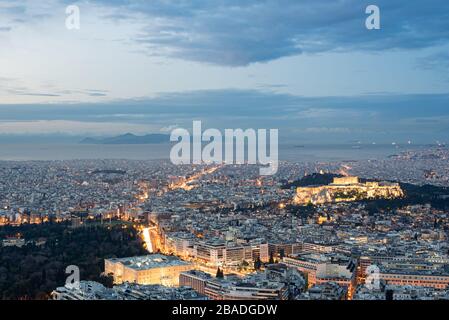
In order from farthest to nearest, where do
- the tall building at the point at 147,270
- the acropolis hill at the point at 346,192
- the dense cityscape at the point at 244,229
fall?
the acropolis hill at the point at 346,192 → the tall building at the point at 147,270 → the dense cityscape at the point at 244,229

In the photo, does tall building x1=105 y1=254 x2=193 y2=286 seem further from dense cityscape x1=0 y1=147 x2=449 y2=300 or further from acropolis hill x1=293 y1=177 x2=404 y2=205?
acropolis hill x1=293 y1=177 x2=404 y2=205

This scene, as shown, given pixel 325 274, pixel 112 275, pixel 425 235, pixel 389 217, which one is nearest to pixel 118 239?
pixel 112 275

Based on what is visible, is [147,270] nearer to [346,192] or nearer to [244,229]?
[244,229]

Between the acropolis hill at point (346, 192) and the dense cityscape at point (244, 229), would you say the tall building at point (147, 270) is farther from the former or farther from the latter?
the acropolis hill at point (346, 192)

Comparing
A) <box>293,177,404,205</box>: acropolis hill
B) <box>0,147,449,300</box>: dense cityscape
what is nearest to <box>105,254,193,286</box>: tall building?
<box>0,147,449,300</box>: dense cityscape

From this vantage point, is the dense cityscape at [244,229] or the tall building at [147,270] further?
the tall building at [147,270]

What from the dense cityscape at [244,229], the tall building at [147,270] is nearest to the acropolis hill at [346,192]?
the dense cityscape at [244,229]
